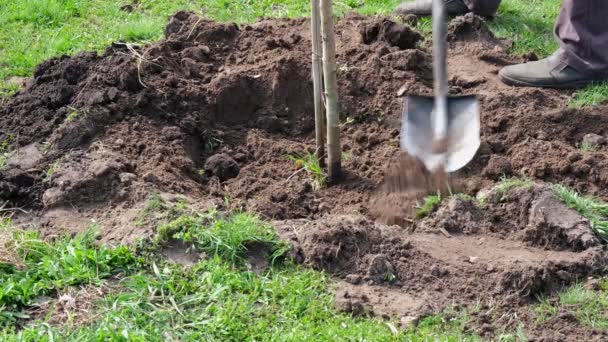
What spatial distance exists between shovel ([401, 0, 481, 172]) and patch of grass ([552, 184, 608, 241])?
552mm

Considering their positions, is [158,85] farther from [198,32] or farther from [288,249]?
[288,249]

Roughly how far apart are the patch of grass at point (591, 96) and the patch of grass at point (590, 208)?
1.12m

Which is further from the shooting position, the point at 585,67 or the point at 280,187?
the point at 585,67

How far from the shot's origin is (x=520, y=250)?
397 centimetres

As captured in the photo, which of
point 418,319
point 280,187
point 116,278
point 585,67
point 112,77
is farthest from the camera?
point 585,67

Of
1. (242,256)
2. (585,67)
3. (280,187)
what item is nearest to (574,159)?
(585,67)

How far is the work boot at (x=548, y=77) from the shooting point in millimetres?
5414

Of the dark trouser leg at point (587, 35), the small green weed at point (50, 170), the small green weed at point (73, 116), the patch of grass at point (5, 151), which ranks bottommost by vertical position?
the small green weed at point (50, 170)

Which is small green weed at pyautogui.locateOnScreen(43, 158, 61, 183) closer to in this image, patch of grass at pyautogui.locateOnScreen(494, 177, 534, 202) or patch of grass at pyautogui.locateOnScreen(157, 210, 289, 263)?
patch of grass at pyautogui.locateOnScreen(157, 210, 289, 263)

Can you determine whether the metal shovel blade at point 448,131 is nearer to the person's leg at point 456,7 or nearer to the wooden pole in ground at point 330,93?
the wooden pole in ground at point 330,93

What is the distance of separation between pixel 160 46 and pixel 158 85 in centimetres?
46

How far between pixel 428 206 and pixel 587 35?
1873mm

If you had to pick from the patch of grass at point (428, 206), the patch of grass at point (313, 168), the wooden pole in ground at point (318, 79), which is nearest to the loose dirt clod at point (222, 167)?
the patch of grass at point (313, 168)

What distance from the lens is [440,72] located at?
449cm
